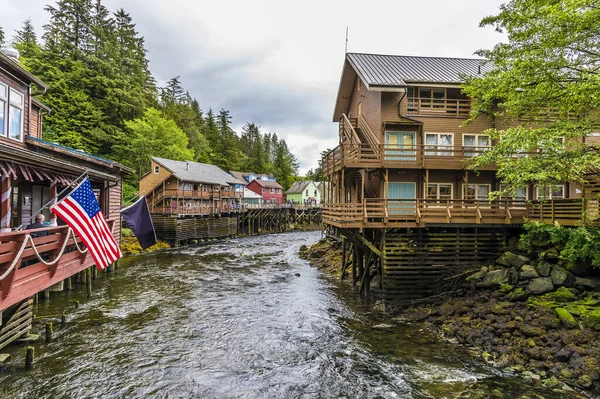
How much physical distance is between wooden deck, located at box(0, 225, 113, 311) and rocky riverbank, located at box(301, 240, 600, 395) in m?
11.5

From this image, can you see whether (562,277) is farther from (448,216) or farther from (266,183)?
(266,183)

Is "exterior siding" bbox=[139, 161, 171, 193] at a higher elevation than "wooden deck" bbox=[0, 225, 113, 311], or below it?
higher

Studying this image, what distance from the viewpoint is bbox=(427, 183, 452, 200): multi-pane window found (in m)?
17.5

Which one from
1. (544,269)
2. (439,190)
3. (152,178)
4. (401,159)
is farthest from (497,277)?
(152,178)

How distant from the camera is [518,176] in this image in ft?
36.4

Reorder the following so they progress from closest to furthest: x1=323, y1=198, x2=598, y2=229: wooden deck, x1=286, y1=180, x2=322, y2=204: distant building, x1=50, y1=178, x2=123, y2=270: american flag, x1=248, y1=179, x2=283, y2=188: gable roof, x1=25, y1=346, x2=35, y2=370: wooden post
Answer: x1=50, y1=178, x2=123, y2=270: american flag, x1=25, y1=346, x2=35, y2=370: wooden post, x1=323, y1=198, x2=598, y2=229: wooden deck, x1=248, y1=179, x2=283, y2=188: gable roof, x1=286, y1=180, x2=322, y2=204: distant building

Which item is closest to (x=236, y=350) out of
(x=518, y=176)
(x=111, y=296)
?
(x=111, y=296)

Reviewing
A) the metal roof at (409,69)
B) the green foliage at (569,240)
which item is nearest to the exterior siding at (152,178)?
the metal roof at (409,69)

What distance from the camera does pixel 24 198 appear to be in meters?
12.7

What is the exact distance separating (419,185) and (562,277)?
744 centimetres

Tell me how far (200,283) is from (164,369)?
32.8 feet

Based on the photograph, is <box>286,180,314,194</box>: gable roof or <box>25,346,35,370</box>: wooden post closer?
<box>25,346,35,370</box>: wooden post

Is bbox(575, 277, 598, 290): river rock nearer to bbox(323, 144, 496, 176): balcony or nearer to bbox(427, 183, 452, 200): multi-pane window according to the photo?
bbox(323, 144, 496, 176): balcony

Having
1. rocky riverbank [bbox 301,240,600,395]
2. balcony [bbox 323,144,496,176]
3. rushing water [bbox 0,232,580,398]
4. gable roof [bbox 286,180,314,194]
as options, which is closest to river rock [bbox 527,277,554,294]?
rocky riverbank [bbox 301,240,600,395]
